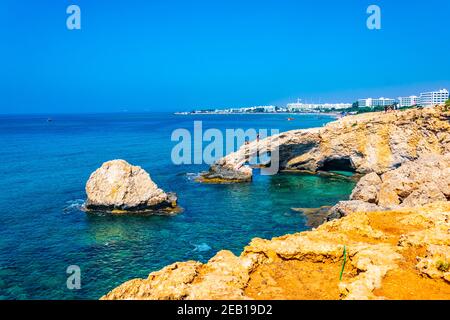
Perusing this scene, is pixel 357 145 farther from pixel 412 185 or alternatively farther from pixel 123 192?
pixel 123 192

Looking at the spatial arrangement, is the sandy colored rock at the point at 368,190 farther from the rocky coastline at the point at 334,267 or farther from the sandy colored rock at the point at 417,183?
the rocky coastline at the point at 334,267

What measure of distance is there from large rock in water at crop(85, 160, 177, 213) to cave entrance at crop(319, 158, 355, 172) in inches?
1235

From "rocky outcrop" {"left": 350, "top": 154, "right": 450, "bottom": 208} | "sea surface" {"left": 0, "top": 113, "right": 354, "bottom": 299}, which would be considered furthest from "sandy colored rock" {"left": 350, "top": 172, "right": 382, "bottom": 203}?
"sea surface" {"left": 0, "top": 113, "right": 354, "bottom": 299}

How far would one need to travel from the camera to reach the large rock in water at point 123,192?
3875cm

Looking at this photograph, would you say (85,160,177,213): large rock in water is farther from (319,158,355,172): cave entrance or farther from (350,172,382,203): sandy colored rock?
(319,158,355,172): cave entrance

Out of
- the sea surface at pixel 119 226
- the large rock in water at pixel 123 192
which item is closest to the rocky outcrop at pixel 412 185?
the sea surface at pixel 119 226

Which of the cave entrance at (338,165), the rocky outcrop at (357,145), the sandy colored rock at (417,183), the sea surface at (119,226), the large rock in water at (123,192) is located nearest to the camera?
the sea surface at (119,226)

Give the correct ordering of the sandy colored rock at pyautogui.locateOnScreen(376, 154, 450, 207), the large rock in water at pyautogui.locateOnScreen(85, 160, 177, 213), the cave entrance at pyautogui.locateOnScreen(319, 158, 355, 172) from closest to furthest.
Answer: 1. the sandy colored rock at pyautogui.locateOnScreen(376, 154, 450, 207)
2. the large rock in water at pyautogui.locateOnScreen(85, 160, 177, 213)
3. the cave entrance at pyautogui.locateOnScreen(319, 158, 355, 172)

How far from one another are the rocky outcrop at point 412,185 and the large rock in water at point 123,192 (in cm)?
1939

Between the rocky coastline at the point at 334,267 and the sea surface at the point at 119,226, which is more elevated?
the rocky coastline at the point at 334,267

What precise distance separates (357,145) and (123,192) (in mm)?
36826

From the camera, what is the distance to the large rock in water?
38750mm
